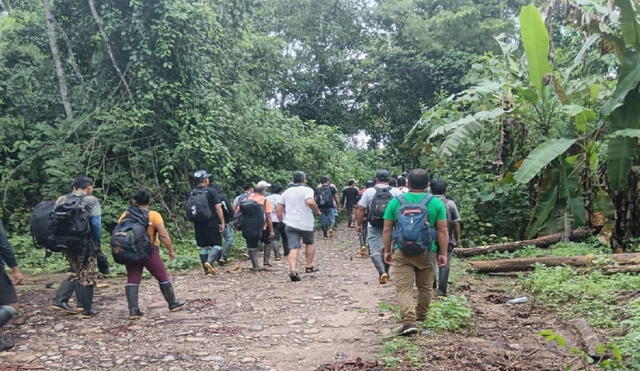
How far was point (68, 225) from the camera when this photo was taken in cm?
607

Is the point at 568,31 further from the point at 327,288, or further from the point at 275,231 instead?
the point at 327,288

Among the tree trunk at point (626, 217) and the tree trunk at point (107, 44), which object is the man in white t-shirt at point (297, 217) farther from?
the tree trunk at point (107, 44)

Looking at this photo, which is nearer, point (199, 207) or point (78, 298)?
point (78, 298)

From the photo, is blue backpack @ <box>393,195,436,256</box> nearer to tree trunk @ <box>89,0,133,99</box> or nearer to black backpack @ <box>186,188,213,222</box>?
black backpack @ <box>186,188,213,222</box>

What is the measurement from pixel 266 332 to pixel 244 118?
11.4 meters

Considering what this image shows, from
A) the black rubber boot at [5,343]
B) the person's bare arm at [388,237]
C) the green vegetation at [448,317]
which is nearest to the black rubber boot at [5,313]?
Answer: the black rubber boot at [5,343]

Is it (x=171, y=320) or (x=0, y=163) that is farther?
(x=0, y=163)

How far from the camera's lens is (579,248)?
356 inches

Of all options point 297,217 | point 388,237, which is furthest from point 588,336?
point 297,217

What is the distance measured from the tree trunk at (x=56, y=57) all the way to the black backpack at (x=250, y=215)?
699 cm

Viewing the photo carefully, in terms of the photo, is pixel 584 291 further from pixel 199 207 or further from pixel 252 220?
pixel 199 207

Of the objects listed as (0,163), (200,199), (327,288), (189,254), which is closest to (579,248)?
(327,288)

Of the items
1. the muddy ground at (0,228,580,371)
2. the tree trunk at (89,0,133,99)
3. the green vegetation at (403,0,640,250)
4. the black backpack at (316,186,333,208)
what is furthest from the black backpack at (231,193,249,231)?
the tree trunk at (89,0,133,99)

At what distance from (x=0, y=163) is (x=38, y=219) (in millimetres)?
8193
